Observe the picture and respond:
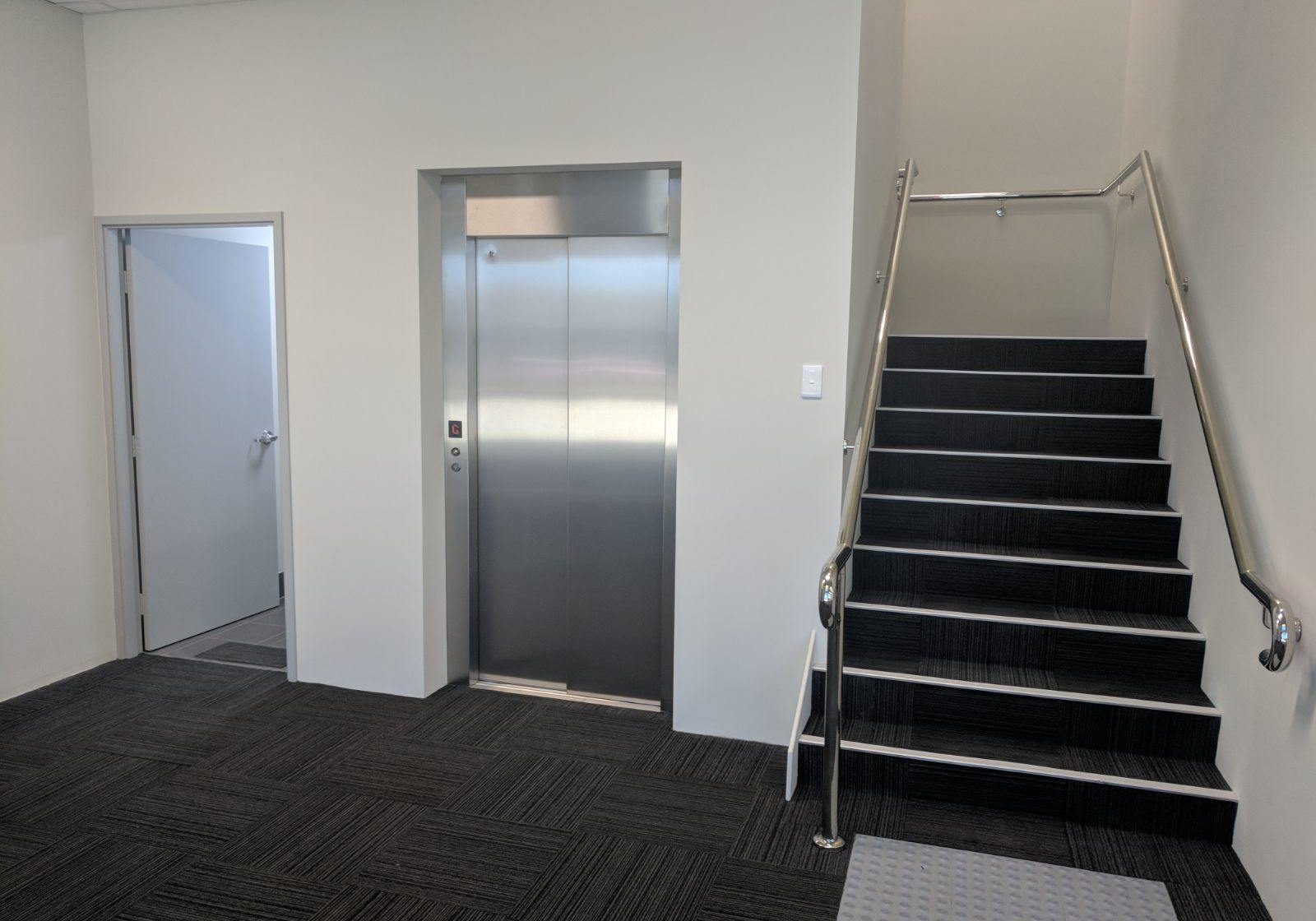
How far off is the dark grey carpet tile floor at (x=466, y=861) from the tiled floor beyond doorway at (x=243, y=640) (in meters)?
1.85

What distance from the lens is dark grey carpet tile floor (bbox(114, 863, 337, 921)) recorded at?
8.58ft

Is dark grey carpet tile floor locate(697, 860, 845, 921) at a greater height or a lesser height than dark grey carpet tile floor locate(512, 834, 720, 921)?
greater

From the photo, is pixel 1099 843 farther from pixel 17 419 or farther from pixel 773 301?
pixel 17 419

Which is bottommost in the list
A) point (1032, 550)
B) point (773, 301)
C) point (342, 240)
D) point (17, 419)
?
point (1032, 550)

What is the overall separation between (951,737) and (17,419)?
13.1 feet

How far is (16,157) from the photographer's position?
13.3ft

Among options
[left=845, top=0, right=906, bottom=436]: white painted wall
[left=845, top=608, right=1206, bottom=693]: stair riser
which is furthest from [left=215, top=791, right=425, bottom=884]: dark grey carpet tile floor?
[left=845, top=0, right=906, bottom=436]: white painted wall

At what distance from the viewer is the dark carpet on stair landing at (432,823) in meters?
2.69

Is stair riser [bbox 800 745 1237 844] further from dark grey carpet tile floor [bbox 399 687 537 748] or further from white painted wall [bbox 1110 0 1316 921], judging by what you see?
dark grey carpet tile floor [bbox 399 687 537 748]

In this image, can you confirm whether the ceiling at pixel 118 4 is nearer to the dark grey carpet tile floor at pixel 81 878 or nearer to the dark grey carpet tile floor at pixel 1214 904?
the dark grey carpet tile floor at pixel 81 878

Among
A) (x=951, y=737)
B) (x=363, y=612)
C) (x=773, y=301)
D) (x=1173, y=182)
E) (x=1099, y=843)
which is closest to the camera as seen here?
(x=1099, y=843)

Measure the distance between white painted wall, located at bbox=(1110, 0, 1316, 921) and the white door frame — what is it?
3.66m

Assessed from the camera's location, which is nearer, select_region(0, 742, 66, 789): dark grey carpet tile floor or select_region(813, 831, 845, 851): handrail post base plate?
select_region(813, 831, 845, 851): handrail post base plate

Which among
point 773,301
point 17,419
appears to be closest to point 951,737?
point 773,301
